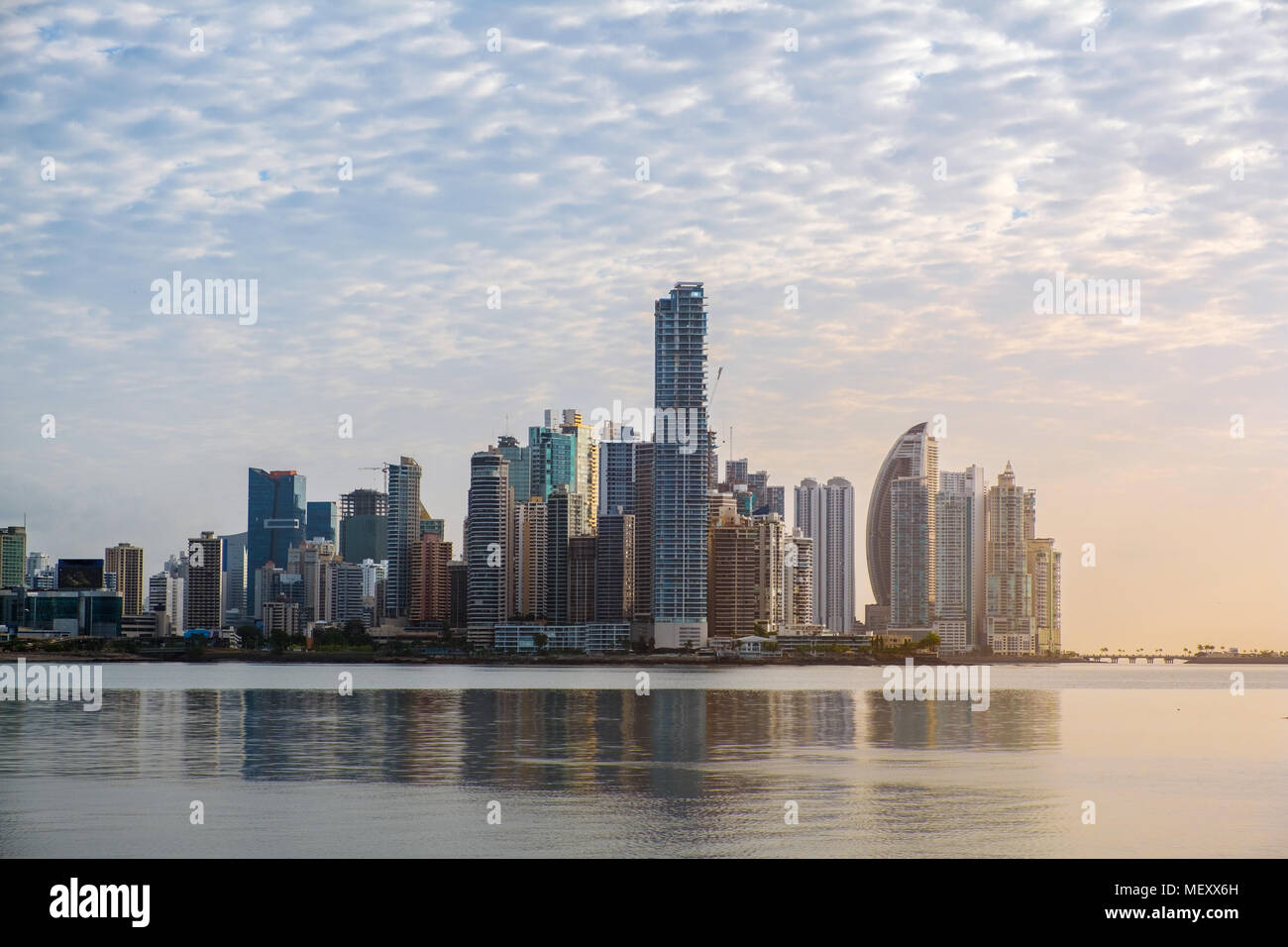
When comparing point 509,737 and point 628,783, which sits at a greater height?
point 628,783

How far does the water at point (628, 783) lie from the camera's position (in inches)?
1519

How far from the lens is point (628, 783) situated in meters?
51.8

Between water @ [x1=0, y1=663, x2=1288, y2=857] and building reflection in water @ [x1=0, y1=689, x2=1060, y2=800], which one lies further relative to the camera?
building reflection in water @ [x1=0, y1=689, x2=1060, y2=800]

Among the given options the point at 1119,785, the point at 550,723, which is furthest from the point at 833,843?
the point at 550,723

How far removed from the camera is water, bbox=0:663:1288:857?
127 feet

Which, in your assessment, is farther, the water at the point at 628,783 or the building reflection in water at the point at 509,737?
the building reflection in water at the point at 509,737

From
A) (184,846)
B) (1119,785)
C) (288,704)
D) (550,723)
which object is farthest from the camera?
(288,704)

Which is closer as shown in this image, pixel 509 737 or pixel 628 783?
pixel 628 783
